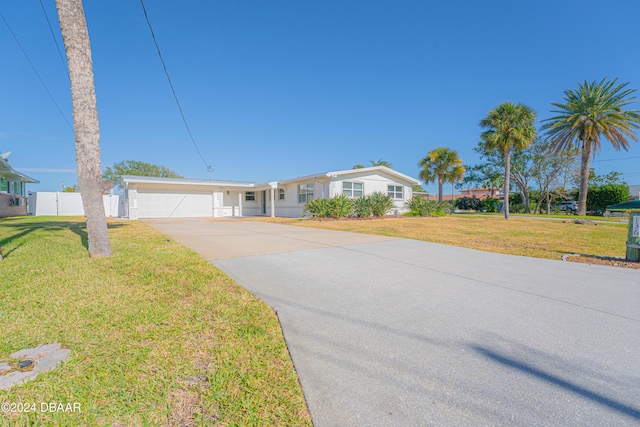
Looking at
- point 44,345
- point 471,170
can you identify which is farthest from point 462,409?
point 471,170

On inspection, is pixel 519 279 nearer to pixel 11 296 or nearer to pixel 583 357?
pixel 583 357

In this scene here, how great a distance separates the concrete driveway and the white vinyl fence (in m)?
24.8

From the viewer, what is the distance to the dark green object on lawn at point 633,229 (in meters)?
5.72

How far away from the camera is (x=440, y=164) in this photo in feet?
94.0

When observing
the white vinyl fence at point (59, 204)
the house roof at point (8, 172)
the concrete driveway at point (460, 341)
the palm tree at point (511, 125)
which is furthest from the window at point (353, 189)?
the house roof at point (8, 172)

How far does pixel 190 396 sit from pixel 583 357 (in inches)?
117

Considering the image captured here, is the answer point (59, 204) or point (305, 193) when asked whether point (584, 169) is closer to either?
point (305, 193)

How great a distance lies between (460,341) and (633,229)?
19.8 ft

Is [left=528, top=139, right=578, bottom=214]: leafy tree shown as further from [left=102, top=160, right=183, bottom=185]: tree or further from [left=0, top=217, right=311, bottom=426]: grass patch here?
[left=102, top=160, right=183, bottom=185]: tree

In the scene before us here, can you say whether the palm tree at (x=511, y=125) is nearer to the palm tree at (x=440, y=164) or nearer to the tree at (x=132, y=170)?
the palm tree at (x=440, y=164)

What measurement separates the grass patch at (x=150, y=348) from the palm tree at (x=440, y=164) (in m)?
27.4

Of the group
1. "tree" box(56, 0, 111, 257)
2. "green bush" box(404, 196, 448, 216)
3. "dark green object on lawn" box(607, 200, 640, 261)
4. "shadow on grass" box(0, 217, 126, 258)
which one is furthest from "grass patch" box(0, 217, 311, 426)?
"green bush" box(404, 196, 448, 216)

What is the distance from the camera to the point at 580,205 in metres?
25.2

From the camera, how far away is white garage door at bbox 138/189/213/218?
21.0 meters
